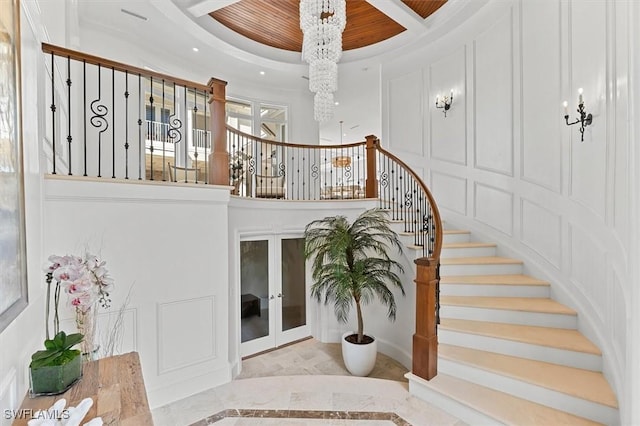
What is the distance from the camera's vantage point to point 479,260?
4.07 metres

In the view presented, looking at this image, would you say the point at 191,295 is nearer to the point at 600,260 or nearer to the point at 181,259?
the point at 181,259

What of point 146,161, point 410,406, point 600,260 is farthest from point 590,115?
point 146,161

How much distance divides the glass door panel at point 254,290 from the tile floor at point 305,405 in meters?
1.36

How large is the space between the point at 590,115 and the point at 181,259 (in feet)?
13.2

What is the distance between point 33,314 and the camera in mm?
1580

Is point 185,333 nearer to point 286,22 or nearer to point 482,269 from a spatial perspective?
point 482,269

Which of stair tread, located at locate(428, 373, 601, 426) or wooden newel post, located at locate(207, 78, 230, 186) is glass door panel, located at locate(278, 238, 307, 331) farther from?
stair tread, located at locate(428, 373, 601, 426)

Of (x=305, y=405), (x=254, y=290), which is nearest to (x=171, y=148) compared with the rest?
(x=254, y=290)

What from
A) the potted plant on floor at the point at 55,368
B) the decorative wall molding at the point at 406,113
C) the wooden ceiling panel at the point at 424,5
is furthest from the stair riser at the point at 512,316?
the wooden ceiling panel at the point at 424,5

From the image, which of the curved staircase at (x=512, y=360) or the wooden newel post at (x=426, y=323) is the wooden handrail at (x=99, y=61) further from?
the curved staircase at (x=512, y=360)

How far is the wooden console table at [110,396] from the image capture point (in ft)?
4.14

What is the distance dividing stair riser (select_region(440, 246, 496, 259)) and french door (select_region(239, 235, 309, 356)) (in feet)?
7.33

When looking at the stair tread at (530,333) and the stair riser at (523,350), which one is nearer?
the stair riser at (523,350)

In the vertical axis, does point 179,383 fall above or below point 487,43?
below
